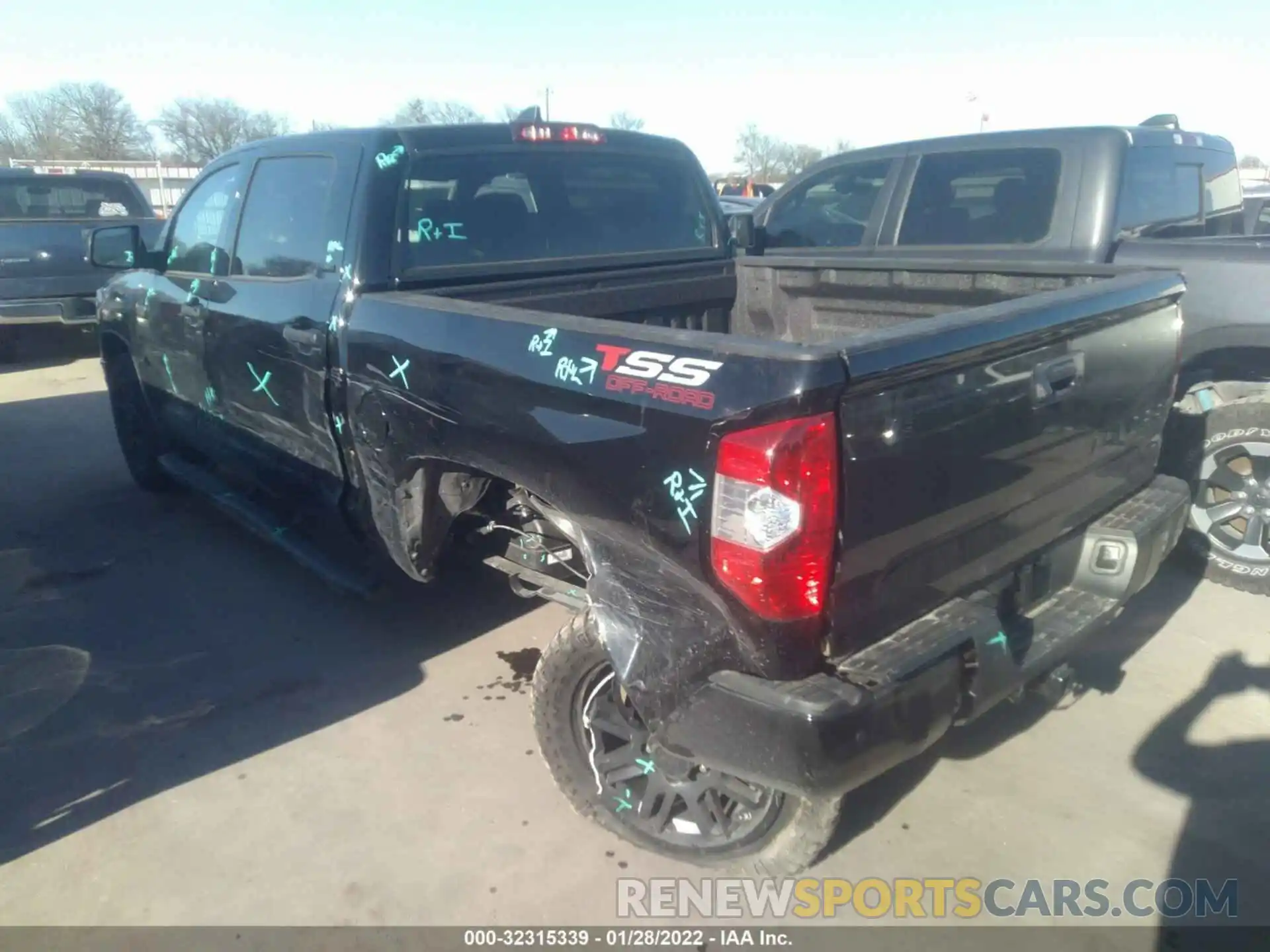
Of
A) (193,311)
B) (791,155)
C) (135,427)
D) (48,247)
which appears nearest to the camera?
(193,311)

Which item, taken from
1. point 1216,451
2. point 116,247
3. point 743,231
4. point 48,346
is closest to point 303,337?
point 116,247

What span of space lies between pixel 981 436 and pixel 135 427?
5.16 metres

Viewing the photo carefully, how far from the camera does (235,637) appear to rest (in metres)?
4.15

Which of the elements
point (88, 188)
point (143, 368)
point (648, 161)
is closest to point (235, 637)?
point (143, 368)

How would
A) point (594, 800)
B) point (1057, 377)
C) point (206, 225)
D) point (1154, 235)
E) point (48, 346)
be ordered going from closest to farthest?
point (1057, 377) < point (594, 800) < point (206, 225) < point (1154, 235) < point (48, 346)

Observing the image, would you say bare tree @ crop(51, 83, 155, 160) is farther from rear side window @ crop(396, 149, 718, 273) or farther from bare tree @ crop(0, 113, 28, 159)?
rear side window @ crop(396, 149, 718, 273)

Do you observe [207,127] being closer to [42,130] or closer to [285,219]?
[42,130]

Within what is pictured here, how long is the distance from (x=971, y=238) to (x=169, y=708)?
4.22m

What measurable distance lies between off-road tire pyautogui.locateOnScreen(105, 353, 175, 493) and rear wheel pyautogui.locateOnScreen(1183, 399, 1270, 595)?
17.4 feet

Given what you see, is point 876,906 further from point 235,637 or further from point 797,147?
point 797,147

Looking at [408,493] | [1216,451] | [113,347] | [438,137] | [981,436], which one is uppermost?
[438,137]

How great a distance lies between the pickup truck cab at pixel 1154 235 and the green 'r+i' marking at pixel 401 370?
1.94 metres

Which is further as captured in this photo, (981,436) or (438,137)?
(438,137)

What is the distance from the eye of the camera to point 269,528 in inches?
167
